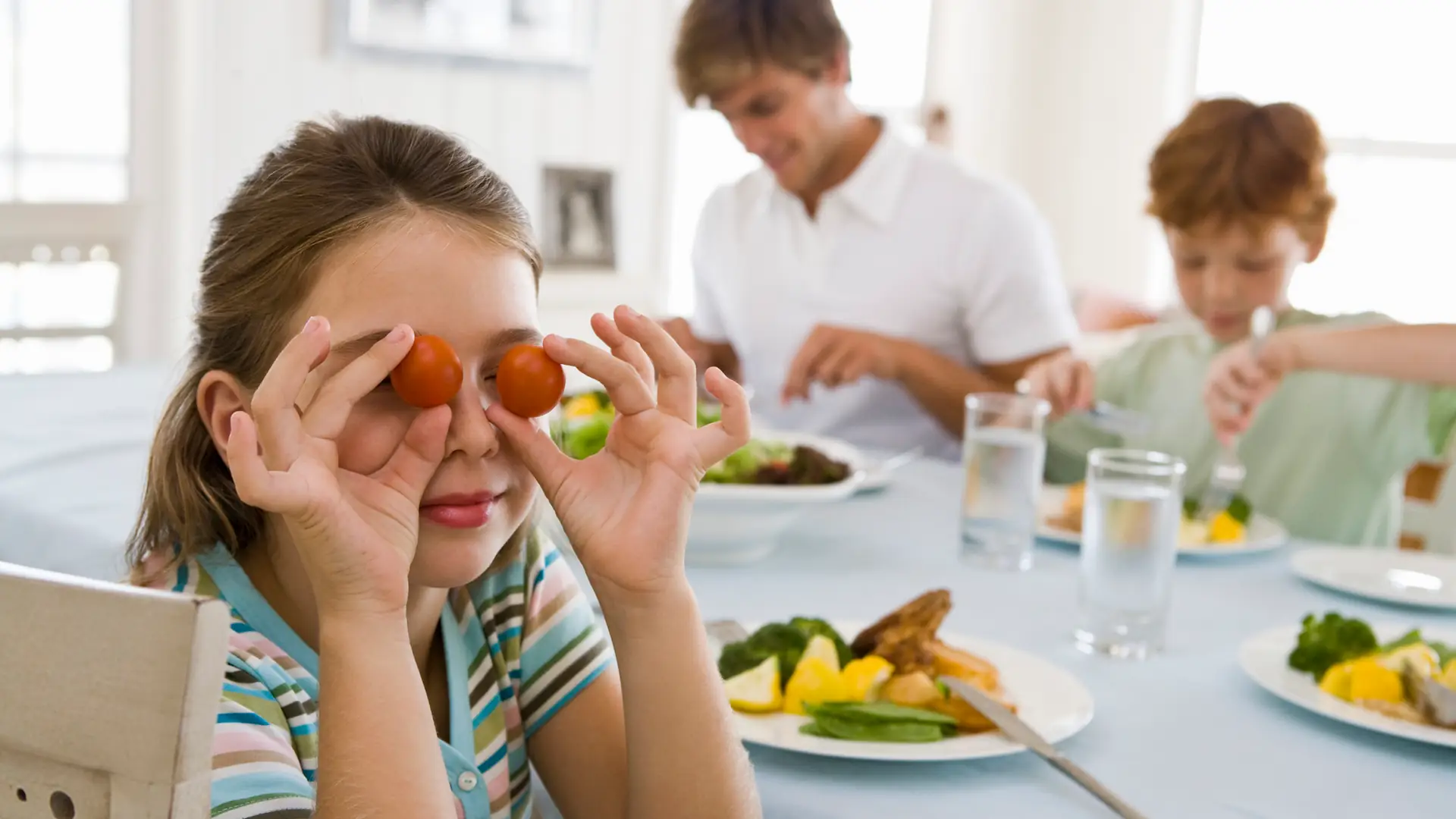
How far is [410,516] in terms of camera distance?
973 millimetres

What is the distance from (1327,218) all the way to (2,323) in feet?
10.9

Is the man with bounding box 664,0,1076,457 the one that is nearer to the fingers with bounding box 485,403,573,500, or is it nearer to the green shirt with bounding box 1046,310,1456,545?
the green shirt with bounding box 1046,310,1456,545

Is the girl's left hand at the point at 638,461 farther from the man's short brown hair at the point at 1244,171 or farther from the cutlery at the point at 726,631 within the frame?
the man's short brown hair at the point at 1244,171

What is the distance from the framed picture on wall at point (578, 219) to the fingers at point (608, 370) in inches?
146

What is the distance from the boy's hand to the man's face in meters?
1.01

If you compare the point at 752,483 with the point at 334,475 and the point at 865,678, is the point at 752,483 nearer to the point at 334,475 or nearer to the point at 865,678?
the point at 865,678

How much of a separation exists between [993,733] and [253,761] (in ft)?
1.84

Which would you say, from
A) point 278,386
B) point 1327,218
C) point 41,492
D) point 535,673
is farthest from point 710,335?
point 278,386

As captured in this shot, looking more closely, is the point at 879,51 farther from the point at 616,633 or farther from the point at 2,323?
the point at 616,633

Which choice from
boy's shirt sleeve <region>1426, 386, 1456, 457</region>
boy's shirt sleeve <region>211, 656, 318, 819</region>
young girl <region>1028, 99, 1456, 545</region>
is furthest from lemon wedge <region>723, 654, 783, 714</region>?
boy's shirt sleeve <region>1426, 386, 1456, 457</region>

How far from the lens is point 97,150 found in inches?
148

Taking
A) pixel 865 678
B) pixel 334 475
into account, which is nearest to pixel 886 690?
pixel 865 678

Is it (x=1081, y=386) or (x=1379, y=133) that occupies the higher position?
(x=1379, y=133)

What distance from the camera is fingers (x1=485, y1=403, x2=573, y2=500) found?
1038 millimetres
